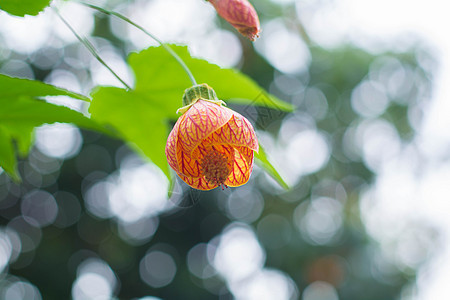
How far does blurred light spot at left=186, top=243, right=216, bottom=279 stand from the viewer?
4578 millimetres

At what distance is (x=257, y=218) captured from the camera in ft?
15.1

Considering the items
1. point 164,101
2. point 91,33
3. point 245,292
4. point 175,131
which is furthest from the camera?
point 245,292

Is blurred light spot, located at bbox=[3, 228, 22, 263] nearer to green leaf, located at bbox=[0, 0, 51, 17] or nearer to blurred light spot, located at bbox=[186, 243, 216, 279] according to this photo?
blurred light spot, located at bbox=[186, 243, 216, 279]

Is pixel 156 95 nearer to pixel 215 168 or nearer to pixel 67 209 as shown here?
pixel 215 168

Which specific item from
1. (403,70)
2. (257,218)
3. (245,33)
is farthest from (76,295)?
(245,33)

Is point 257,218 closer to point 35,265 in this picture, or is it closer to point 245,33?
point 35,265

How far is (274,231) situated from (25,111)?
14.1 ft

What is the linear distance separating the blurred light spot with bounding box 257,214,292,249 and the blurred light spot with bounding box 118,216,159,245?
108cm

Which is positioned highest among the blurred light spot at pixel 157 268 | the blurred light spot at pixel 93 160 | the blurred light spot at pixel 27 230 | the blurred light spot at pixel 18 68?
the blurred light spot at pixel 18 68

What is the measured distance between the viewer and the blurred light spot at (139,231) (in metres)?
4.49

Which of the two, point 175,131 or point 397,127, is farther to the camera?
point 397,127

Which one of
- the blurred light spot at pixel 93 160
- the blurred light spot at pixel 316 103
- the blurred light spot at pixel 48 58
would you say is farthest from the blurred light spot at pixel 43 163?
the blurred light spot at pixel 316 103

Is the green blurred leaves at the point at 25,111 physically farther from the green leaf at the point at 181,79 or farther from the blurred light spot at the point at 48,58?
the blurred light spot at the point at 48,58

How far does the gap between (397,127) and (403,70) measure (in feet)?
1.99
